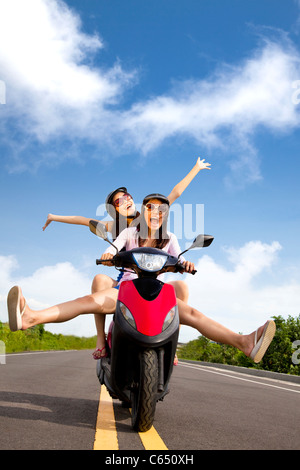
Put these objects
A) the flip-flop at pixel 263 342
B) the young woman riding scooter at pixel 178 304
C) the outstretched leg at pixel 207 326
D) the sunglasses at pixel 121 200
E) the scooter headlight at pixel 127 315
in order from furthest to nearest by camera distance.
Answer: the sunglasses at pixel 121 200
the outstretched leg at pixel 207 326
the flip-flop at pixel 263 342
the young woman riding scooter at pixel 178 304
the scooter headlight at pixel 127 315

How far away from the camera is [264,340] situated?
4.20m

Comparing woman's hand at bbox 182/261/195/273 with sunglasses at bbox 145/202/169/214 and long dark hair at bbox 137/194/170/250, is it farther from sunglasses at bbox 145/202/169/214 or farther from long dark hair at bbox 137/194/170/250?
sunglasses at bbox 145/202/169/214

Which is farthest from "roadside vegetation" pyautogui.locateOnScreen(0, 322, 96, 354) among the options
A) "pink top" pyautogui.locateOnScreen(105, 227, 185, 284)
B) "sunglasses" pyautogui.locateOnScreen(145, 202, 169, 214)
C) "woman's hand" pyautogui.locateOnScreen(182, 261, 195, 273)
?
"woman's hand" pyautogui.locateOnScreen(182, 261, 195, 273)

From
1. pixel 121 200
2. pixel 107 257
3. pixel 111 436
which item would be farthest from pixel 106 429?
pixel 121 200

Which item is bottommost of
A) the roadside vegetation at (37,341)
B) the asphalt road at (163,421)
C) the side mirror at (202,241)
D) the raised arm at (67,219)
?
the roadside vegetation at (37,341)

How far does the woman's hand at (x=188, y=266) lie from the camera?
424 cm

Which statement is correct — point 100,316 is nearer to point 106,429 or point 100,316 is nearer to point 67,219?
point 106,429

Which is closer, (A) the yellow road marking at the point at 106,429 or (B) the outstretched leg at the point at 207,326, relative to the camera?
(A) the yellow road marking at the point at 106,429

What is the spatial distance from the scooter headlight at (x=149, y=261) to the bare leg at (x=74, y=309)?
714 mm

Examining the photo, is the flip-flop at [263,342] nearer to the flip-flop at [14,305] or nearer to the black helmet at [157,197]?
the black helmet at [157,197]

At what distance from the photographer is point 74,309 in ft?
14.3

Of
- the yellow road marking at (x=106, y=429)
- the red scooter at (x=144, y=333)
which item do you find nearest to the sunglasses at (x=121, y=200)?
the red scooter at (x=144, y=333)

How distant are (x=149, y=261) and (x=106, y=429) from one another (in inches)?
59.9

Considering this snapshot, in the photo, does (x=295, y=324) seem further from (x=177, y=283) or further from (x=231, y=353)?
(x=177, y=283)
